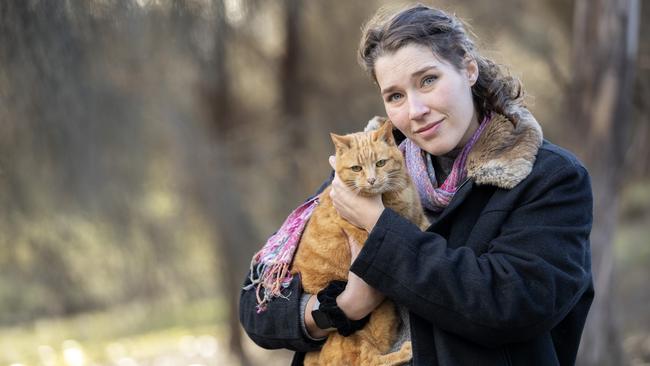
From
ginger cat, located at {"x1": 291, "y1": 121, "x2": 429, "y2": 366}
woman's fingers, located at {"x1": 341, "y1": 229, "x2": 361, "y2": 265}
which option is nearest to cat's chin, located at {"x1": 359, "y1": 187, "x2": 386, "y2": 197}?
ginger cat, located at {"x1": 291, "y1": 121, "x2": 429, "y2": 366}

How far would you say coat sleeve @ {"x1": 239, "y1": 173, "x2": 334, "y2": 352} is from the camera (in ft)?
6.67

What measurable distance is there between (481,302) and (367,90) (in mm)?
5293

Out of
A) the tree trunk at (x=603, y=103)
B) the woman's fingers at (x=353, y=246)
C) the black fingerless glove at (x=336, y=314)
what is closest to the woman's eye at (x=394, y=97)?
the woman's fingers at (x=353, y=246)

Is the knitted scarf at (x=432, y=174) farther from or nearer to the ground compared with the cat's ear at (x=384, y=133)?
nearer to the ground

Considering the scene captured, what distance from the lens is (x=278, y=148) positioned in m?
7.17

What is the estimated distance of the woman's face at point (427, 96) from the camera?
1.87m

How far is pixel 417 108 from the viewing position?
1858 mm

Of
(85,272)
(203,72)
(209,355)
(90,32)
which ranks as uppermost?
(90,32)

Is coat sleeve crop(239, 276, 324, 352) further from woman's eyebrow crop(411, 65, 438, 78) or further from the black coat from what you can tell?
→ woman's eyebrow crop(411, 65, 438, 78)

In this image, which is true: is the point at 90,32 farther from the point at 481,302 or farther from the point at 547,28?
the point at 547,28

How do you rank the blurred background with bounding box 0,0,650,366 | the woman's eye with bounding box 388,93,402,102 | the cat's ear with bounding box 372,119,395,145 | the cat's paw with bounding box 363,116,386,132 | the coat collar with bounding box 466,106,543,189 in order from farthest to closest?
the blurred background with bounding box 0,0,650,366, the cat's paw with bounding box 363,116,386,132, the cat's ear with bounding box 372,119,395,145, the woman's eye with bounding box 388,93,402,102, the coat collar with bounding box 466,106,543,189

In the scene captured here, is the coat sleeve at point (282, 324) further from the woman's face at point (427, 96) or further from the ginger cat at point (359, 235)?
the woman's face at point (427, 96)

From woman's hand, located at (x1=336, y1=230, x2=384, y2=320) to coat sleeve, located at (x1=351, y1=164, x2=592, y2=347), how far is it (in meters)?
0.11

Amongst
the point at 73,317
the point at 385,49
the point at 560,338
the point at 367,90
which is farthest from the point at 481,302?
the point at 73,317
